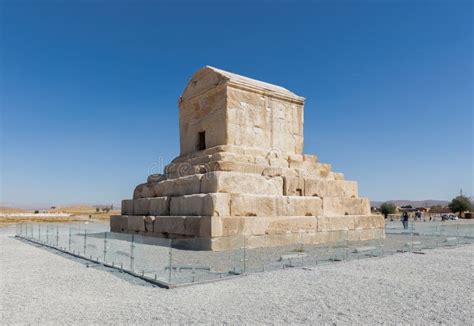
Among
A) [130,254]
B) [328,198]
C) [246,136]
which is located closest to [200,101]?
[246,136]

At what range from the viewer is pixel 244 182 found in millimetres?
10844

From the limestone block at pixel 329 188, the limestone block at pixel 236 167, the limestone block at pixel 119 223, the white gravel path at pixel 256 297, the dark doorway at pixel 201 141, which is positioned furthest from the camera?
the dark doorway at pixel 201 141

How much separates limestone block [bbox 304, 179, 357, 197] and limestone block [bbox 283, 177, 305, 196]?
0.17 metres

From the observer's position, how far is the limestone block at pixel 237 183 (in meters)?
10.4

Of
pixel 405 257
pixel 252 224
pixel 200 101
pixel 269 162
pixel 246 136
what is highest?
pixel 200 101

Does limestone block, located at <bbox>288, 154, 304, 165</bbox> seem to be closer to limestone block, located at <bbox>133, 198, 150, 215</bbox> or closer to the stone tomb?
the stone tomb

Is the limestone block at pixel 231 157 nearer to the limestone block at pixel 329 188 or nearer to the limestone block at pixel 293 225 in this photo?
the limestone block at pixel 329 188

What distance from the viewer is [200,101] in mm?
14086

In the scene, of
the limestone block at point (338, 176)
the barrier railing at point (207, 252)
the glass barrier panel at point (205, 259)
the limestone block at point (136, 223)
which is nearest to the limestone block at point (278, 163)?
the limestone block at point (338, 176)

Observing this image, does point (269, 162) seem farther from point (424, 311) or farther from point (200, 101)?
point (424, 311)

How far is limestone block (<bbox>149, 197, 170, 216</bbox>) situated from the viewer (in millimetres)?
11926

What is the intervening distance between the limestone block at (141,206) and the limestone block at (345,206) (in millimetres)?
5772

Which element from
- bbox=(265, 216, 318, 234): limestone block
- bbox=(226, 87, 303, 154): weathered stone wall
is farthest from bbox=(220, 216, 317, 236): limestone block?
bbox=(226, 87, 303, 154): weathered stone wall

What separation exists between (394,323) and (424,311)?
676mm
